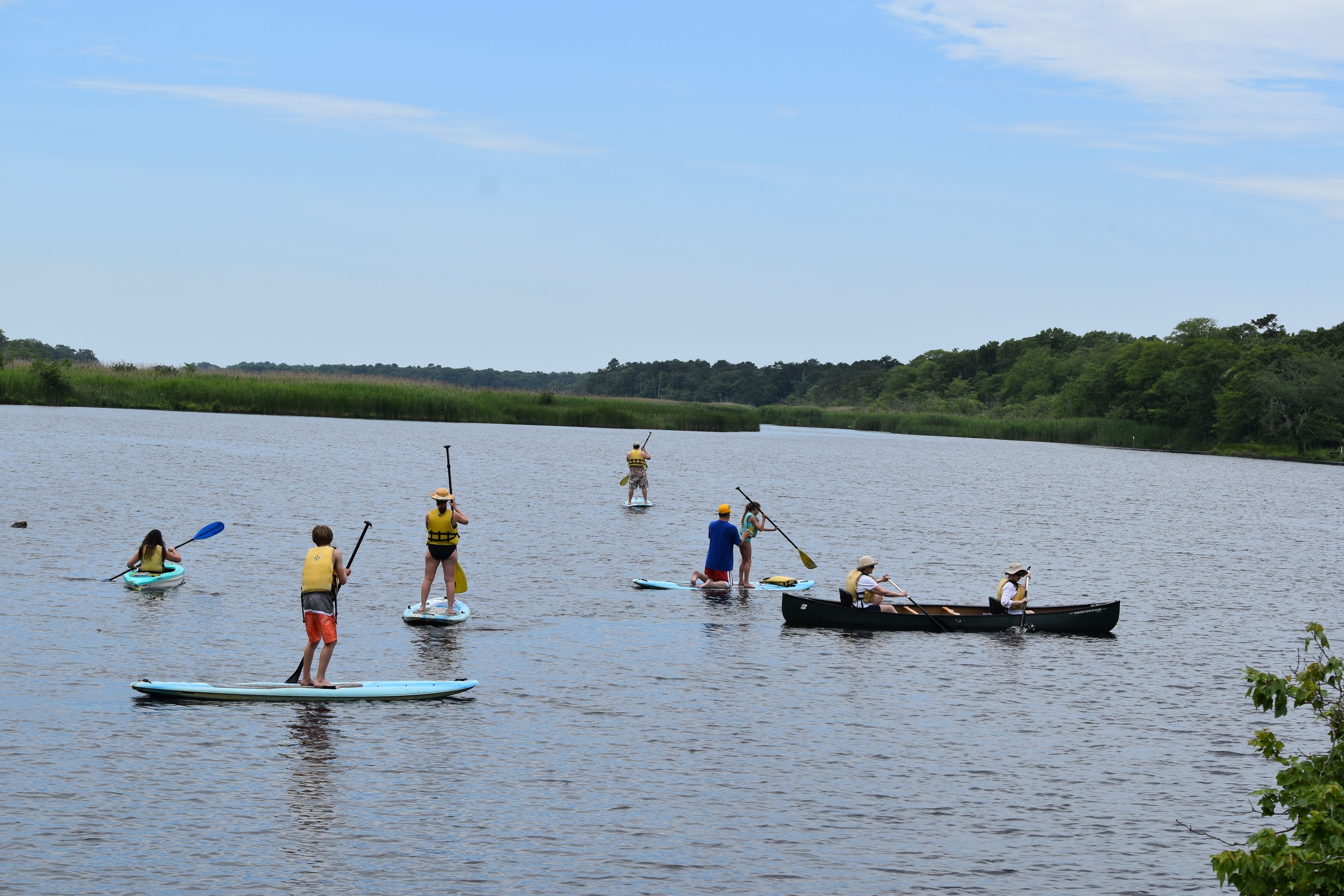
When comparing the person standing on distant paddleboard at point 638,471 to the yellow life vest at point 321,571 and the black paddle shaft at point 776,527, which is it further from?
the yellow life vest at point 321,571

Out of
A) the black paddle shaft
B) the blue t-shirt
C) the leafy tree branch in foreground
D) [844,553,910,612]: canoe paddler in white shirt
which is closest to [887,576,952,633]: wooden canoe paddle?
[844,553,910,612]: canoe paddler in white shirt

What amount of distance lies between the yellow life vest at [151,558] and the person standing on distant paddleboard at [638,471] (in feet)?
61.7

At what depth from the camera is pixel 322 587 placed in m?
14.6

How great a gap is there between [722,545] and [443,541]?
705 centimetres

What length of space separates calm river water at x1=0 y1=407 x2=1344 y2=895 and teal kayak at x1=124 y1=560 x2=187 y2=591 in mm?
382

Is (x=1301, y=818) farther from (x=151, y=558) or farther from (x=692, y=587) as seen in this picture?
(x=151, y=558)

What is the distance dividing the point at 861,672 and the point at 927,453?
97.3 metres

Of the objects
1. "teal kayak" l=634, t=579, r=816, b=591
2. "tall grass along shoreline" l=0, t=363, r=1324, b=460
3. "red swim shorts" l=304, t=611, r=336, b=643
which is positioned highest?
"tall grass along shoreline" l=0, t=363, r=1324, b=460

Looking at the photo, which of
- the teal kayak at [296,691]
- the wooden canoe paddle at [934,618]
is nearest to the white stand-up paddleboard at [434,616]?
the teal kayak at [296,691]

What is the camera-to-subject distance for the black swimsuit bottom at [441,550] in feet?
65.1

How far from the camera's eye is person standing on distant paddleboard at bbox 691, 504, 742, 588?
24.9m

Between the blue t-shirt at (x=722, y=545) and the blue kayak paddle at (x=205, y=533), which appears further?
the blue t-shirt at (x=722, y=545)

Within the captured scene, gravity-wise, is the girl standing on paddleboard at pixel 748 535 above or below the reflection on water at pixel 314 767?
above

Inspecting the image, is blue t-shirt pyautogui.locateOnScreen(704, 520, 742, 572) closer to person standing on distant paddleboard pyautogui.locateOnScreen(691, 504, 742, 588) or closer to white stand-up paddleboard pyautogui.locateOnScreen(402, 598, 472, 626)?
person standing on distant paddleboard pyautogui.locateOnScreen(691, 504, 742, 588)
